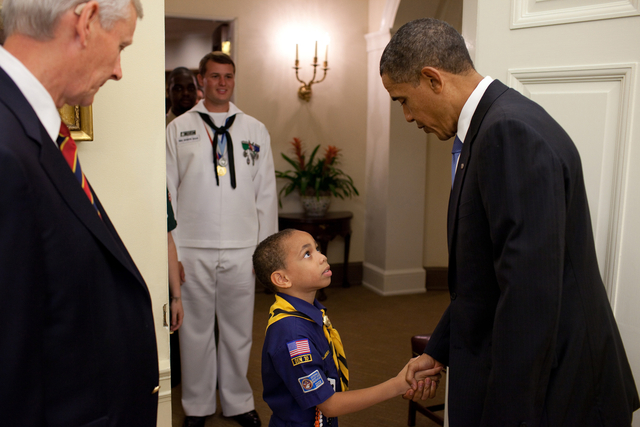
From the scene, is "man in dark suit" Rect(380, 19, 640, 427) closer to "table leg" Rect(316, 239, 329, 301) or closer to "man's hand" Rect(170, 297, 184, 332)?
"man's hand" Rect(170, 297, 184, 332)

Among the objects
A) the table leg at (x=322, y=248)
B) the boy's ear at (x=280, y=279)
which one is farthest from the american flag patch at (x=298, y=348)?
the table leg at (x=322, y=248)

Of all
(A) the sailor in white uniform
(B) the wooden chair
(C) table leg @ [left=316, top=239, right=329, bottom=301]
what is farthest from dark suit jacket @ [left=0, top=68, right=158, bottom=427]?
(C) table leg @ [left=316, top=239, right=329, bottom=301]

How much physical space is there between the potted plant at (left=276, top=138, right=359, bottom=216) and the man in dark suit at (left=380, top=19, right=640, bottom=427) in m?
3.78

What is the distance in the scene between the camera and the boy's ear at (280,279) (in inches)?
64.2

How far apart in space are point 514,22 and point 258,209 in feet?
5.48

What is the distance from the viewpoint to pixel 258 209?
2.90m

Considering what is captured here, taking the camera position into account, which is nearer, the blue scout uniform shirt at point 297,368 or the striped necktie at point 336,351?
the blue scout uniform shirt at point 297,368

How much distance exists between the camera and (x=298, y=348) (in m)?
1.47

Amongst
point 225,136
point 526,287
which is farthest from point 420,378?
point 225,136

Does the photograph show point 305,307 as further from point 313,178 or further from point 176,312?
point 313,178

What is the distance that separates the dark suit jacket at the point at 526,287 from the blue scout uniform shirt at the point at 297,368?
372 millimetres

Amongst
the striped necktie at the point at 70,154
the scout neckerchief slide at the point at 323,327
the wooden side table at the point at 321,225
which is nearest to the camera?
the striped necktie at the point at 70,154

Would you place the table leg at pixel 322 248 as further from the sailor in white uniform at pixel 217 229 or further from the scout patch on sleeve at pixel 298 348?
the scout patch on sleeve at pixel 298 348

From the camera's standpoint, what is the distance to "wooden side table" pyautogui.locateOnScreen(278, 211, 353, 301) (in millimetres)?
5031
